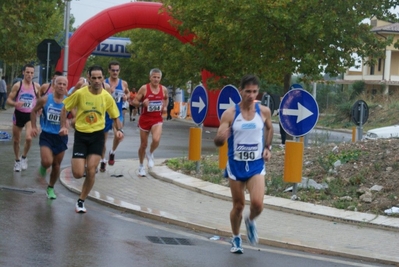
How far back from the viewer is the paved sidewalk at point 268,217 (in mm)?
9852

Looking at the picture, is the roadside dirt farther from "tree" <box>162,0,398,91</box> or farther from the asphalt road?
"tree" <box>162,0,398,91</box>

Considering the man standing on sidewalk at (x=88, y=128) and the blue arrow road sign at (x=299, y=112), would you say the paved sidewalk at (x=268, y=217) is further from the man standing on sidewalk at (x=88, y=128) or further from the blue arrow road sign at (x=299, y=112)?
the blue arrow road sign at (x=299, y=112)

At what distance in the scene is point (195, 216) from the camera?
11398 millimetres

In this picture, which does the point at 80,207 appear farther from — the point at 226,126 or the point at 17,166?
the point at 17,166

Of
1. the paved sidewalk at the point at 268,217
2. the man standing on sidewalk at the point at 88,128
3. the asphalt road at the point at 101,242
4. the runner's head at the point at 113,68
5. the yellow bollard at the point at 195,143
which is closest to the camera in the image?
the asphalt road at the point at 101,242

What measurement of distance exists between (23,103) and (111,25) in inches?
771

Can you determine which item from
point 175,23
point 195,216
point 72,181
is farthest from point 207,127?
point 195,216

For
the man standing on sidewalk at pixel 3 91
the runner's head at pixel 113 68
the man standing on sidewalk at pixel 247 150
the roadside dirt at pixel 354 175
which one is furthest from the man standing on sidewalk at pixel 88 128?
the man standing on sidewalk at pixel 3 91

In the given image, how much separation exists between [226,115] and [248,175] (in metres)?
0.69

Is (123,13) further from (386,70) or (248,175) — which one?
(386,70)

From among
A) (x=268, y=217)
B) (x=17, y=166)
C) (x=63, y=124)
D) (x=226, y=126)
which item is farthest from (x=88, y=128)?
(x=17, y=166)

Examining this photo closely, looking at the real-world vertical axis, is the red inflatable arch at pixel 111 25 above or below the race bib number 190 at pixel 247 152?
above

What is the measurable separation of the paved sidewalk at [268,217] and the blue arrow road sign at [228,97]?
1.39 metres

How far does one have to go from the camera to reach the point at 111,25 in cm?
3497
